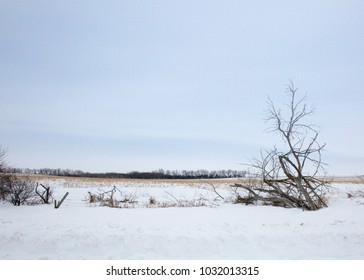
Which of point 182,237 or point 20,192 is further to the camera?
point 20,192

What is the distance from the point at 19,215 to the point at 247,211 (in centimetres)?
981

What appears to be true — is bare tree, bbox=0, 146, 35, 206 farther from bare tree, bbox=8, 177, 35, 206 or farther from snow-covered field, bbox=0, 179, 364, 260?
snow-covered field, bbox=0, 179, 364, 260

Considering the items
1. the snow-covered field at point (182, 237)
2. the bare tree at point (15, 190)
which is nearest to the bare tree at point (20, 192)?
the bare tree at point (15, 190)

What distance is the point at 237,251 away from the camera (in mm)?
7938

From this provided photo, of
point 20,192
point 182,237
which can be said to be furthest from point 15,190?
point 182,237

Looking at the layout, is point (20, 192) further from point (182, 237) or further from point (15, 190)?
point (182, 237)

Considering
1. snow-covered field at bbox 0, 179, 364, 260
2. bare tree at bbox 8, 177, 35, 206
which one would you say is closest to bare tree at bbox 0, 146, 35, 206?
bare tree at bbox 8, 177, 35, 206

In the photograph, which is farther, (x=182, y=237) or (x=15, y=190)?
(x=15, y=190)

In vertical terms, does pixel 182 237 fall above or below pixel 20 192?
below

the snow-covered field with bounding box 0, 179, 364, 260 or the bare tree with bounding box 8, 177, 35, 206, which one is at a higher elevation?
the bare tree with bounding box 8, 177, 35, 206

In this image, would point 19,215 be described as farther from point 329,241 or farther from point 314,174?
point 314,174

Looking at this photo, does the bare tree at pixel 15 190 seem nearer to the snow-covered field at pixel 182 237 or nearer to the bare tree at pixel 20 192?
the bare tree at pixel 20 192

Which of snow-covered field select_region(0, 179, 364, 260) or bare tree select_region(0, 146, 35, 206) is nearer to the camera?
snow-covered field select_region(0, 179, 364, 260)
